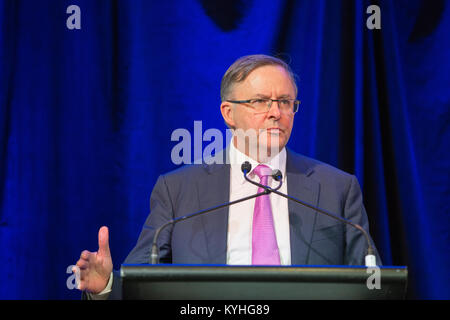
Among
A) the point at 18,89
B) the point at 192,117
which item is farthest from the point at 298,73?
the point at 18,89

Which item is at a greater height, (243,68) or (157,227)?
(243,68)

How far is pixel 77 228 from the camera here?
258cm

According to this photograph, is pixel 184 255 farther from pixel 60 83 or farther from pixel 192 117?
pixel 60 83

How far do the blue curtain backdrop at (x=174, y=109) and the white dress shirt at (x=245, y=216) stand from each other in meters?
0.42

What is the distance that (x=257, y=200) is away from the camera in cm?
219

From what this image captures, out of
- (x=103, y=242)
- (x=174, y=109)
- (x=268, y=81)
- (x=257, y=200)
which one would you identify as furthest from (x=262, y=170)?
(x=103, y=242)

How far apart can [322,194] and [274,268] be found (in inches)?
35.6

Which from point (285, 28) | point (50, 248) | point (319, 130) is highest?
point (285, 28)

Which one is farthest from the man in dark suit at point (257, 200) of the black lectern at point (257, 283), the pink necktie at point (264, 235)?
the black lectern at point (257, 283)

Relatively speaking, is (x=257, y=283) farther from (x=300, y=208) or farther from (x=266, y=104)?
(x=266, y=104)

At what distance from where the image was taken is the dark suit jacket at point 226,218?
6.95ft

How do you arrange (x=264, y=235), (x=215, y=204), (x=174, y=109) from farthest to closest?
(x=174, y=109) < (x=215, y=204) < (x=264, y=235)

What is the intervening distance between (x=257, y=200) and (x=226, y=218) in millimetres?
132

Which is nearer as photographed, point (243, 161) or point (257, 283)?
point (257, 283)
